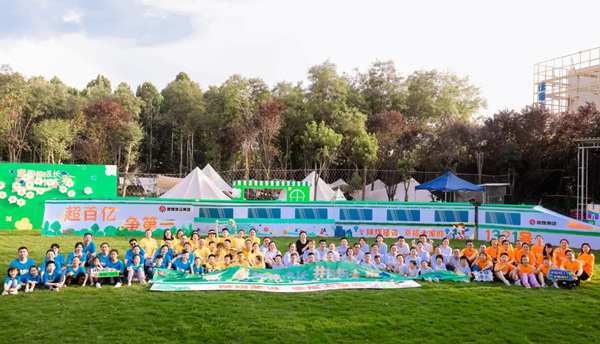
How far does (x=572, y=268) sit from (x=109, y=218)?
46.7 feet

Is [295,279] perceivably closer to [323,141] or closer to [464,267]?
[464,267]

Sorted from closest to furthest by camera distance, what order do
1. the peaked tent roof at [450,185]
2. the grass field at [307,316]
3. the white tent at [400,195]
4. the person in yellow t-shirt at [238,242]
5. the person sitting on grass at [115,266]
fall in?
1. the grass field at [307,316]
2. the person sitting on grass at [115,266]
3. the person in yellow t-shirt at [238,242]
4. the peaked tent roof at [450,185]
5. the white tent at [400,195]

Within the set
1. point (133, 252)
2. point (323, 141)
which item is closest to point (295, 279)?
point (133, 252)

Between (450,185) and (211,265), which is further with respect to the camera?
(450,185)

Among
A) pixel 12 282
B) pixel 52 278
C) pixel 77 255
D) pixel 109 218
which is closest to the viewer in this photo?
pixel 12 282

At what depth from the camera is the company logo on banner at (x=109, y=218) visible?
15.8 m

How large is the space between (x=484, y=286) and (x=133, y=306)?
6.60 meters

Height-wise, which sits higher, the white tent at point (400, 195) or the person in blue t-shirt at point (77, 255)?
the white tent at point (400, 195)

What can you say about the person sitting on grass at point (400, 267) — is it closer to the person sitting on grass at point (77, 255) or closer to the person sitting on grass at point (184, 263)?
the person sitting on grass at point (184, 263)

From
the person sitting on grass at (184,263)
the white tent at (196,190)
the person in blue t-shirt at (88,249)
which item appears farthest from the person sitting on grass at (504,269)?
the white tent at (196,190)

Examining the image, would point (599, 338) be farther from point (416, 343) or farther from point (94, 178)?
point (94, 178)

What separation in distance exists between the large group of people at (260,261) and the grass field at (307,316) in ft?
1.35

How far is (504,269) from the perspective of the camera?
9.51 m

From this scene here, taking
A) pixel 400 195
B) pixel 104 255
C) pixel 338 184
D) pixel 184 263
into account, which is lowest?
pixel 184 263
